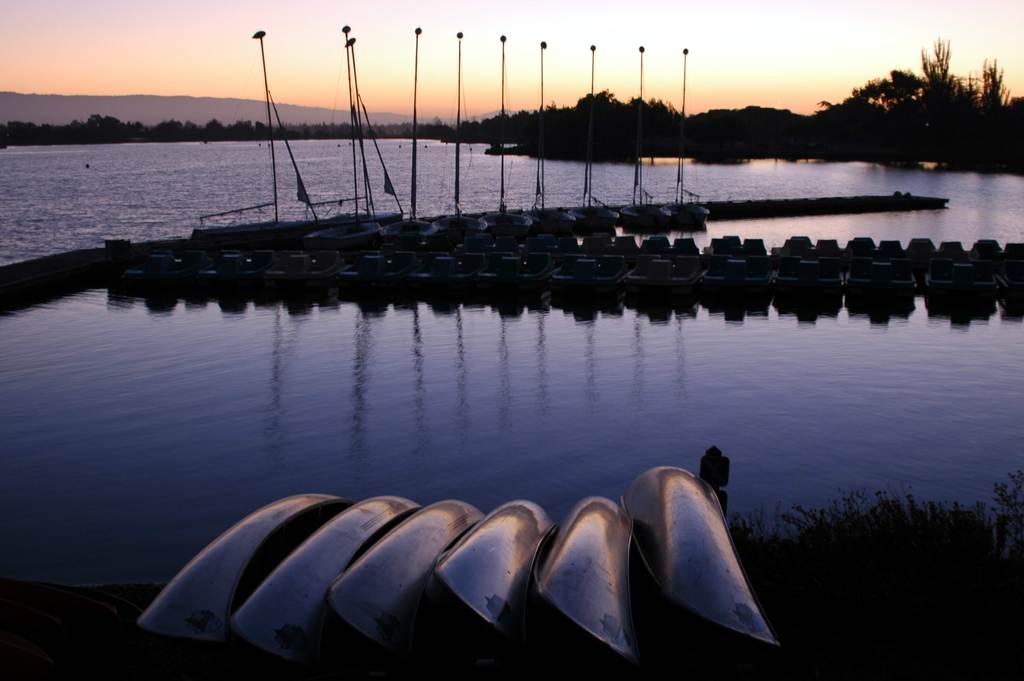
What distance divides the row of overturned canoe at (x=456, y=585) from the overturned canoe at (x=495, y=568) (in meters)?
0.01

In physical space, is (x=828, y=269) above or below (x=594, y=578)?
above

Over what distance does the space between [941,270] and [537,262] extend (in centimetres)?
Result: 1285

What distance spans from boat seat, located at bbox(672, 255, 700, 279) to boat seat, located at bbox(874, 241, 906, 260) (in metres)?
6.85

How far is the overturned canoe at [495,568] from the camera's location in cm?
725

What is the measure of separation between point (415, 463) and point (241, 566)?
7188mm

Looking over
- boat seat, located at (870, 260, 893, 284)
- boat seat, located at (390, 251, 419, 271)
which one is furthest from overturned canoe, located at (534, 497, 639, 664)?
boat seat, located at (390, 251, 419, 271)

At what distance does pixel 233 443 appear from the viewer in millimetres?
16141

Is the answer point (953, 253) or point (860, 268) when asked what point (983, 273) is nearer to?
point (860, 268)

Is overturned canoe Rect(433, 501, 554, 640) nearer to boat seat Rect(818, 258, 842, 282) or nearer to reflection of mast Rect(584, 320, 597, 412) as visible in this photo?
reflection of mast Rect(584, 320, 597, 412)

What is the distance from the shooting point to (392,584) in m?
7.69

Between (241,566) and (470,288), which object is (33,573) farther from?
(470,288)

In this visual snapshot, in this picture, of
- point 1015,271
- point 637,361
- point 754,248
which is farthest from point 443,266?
point 1015,271

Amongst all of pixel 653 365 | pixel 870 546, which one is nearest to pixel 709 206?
pixel 653 365

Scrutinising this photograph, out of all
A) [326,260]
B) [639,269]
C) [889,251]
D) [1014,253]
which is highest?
[889,251]
